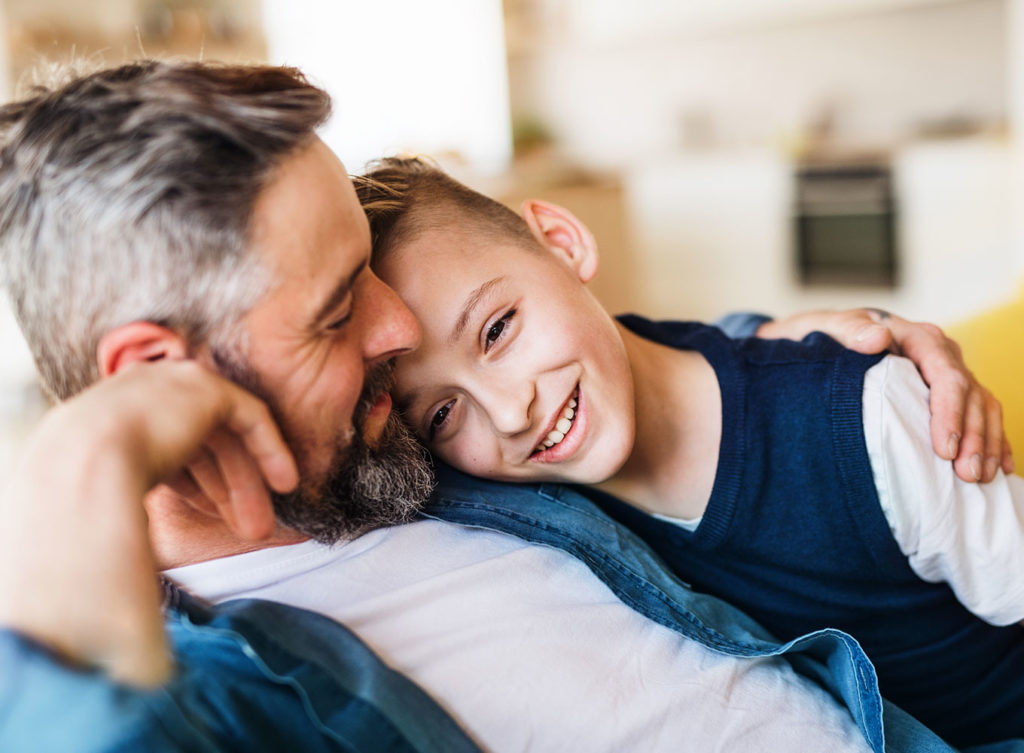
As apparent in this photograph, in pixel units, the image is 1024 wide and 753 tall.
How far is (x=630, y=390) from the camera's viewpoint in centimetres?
112

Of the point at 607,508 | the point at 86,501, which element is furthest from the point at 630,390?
the point at 86,501

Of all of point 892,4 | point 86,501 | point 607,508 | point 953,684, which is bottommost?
point 953,684

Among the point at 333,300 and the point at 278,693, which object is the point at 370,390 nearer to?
the point at 333,300

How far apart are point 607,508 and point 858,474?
310 mm

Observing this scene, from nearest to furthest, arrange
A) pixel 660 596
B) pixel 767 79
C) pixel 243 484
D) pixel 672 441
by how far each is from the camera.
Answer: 1. pixel 243 484
2. pixel 660 596
3. pixel 672 441
4. pixel 767 79

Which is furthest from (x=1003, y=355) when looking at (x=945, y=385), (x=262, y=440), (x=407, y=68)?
(x=407, y=68)

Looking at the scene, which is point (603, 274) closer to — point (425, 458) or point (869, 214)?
point (869, 214)

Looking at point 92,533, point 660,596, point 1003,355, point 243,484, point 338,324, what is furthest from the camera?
point 1003,355

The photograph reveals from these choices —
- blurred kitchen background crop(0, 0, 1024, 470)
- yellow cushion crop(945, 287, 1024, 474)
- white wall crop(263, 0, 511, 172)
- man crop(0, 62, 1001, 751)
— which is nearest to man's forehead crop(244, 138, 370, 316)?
man crop(0, 62, 1001, 751)

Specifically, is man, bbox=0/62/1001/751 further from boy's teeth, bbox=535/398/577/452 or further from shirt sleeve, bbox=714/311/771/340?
shirt sleeve, bbox=714/311/771/340

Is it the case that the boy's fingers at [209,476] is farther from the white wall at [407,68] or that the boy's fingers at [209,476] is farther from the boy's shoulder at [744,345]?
the white wall at [407,68]

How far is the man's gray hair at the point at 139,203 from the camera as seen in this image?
75cm

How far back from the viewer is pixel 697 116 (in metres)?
5.74

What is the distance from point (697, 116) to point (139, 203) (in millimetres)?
5383
